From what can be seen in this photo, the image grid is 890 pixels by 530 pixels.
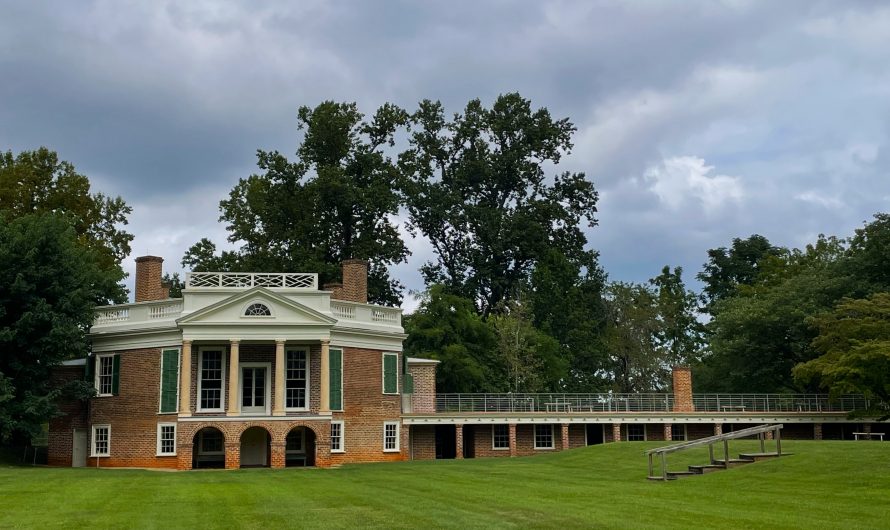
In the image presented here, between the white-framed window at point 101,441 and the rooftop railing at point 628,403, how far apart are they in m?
14.5

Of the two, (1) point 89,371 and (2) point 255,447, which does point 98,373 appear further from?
(2) point 255,447

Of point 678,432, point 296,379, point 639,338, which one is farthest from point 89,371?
point 639,338

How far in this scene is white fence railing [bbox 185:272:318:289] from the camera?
132 feet

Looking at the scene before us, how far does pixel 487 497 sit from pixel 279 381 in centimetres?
1905

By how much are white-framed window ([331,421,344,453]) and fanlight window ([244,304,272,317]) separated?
553 cm

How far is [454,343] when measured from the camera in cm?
5569

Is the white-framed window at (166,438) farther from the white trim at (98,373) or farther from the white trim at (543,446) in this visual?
the white trim at (543,446)

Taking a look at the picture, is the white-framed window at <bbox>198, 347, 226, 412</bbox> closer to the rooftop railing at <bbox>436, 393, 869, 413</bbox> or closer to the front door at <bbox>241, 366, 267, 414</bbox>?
the front door at <bbox>241, 366, 267, 414</bbox>

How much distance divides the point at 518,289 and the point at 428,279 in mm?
7778

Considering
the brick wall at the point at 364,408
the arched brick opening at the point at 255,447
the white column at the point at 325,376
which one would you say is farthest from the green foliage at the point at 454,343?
the white column at the point at 325,376

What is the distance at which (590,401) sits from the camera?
4800cm

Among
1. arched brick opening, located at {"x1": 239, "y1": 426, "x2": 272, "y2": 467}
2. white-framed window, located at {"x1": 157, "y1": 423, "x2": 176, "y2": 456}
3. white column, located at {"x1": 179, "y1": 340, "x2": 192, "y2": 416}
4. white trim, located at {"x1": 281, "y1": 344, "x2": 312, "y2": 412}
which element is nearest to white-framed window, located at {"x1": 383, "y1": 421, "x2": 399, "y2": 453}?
white trim, located at {"x1": 281, "y1": 344, "x2": 312, "y2": 412}

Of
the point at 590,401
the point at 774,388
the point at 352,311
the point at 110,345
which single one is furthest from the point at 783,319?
the point at 110,345

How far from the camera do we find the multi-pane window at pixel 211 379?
131 ft
